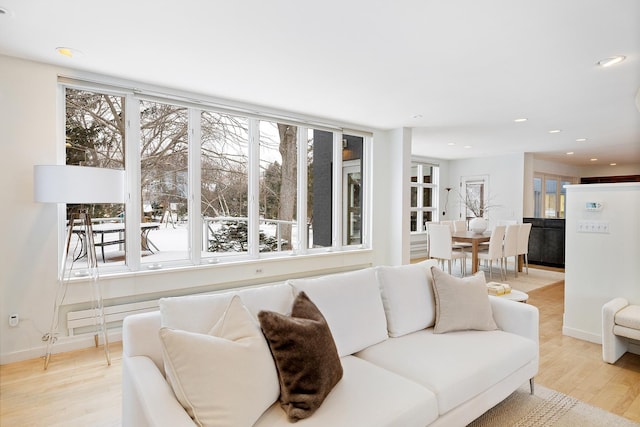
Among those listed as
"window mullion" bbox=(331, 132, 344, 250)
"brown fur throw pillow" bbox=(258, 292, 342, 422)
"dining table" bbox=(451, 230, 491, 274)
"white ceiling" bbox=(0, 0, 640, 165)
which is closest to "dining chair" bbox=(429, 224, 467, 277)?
"dining table" bbox=(451, 230, 491, 274)

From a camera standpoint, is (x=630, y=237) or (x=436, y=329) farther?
(x=630, y=237)

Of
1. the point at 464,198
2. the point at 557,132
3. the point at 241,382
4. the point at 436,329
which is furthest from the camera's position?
the point at 464,198

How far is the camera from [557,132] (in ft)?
18.7

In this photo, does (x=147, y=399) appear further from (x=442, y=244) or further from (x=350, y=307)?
(x=442, y=244)

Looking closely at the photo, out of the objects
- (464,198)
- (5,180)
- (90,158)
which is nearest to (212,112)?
(90,158)

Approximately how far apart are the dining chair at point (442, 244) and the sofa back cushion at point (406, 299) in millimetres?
3398

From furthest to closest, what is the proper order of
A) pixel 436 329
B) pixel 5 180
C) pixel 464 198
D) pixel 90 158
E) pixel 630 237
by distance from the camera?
1. pixel 464 198
2. pixel 90 158
3. pixel 630 237
4. pixel 5 180
5. pixel 436 329

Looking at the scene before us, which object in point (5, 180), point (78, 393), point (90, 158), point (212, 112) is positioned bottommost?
point (78, 393)

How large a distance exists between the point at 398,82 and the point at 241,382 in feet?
9.89

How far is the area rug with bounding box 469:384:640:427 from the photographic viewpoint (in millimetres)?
2021

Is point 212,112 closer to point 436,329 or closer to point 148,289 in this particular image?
point 148,289

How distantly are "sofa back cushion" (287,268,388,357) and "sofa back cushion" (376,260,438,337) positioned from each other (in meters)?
0.08

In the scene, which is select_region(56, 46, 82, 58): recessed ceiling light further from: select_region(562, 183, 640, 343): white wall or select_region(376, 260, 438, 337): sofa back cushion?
select_region(562, 183, 640, 343): white wall

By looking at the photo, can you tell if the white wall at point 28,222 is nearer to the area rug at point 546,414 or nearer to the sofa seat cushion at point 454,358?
the sofa seat cushion at point 454,358
